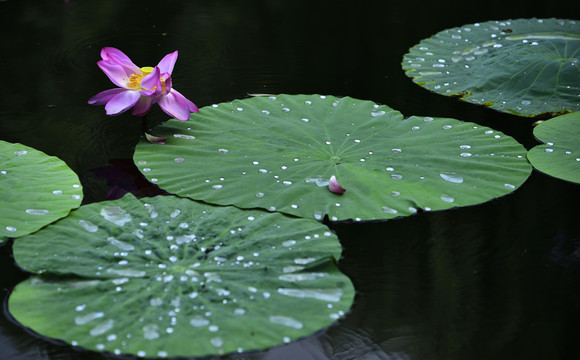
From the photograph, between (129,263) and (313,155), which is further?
(313,155)

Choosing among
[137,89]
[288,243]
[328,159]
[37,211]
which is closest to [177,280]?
[288,243]

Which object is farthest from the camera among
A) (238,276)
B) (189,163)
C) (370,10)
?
(370,10)

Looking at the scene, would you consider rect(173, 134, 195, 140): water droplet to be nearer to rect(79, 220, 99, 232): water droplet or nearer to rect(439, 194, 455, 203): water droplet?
rect(79, 220, 99, 232): water droplet

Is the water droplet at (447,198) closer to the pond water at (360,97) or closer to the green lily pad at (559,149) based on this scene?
the pond water at (360,97)

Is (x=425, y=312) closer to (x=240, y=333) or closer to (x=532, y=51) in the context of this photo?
(x=240, y=333)

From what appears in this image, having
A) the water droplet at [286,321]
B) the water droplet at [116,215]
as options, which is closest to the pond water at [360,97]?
the water droplet at [286,321]

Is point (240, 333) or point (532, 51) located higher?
point (532, 51)

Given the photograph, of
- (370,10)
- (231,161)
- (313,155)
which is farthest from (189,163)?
(370,10)

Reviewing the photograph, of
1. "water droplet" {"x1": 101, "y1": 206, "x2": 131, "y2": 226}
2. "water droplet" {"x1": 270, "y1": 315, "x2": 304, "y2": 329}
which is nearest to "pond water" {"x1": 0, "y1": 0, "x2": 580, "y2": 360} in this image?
"water droplet" {"x1": 270, "y1": 315, "x2": 304, "y2": 329}

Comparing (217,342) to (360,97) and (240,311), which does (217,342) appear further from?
(360,97)

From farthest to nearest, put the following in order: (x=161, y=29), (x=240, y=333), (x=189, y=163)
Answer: (x=161, y=29)
(x=189, y=163)
(x=240, y=333)
